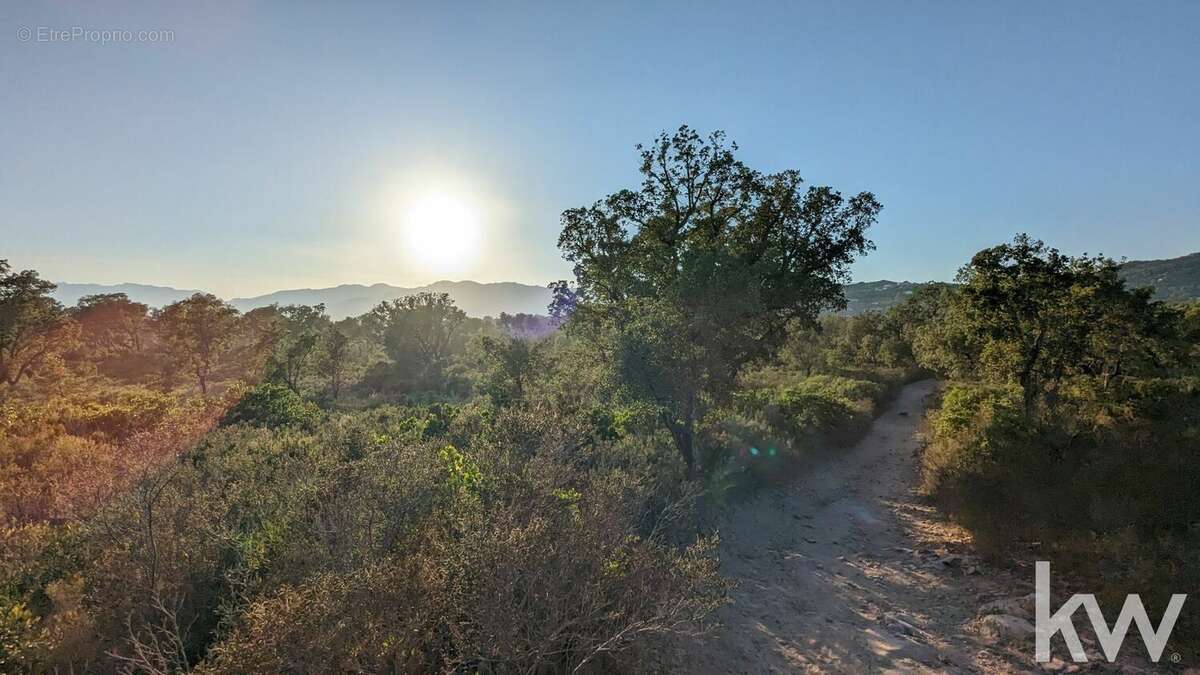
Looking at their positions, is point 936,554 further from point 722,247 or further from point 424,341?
point 424,341

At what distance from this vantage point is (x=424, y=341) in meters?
51.7

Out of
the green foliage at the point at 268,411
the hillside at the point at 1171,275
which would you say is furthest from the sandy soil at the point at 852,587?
the hillside at the point at 1171,275

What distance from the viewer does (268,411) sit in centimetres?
1928

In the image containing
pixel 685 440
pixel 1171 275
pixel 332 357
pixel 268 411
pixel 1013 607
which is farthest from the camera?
pixel 1171 275


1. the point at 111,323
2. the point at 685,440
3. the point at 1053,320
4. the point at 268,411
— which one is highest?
the point at 111,323

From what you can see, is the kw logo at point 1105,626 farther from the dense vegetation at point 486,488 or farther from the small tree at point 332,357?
the small tree at point 332,357

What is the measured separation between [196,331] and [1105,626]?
5050cm

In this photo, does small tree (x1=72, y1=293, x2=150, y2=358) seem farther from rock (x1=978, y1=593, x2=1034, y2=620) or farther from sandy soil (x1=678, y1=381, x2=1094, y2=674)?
rock (x1=978, y1=593, x2=1034, y2=620)

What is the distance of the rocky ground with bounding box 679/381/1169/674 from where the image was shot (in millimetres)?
7617

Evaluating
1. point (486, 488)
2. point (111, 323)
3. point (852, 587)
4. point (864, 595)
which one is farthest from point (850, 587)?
point (111, 323)

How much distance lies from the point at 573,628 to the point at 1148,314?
20.4 metres

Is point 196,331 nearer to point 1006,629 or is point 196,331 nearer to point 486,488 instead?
point 486,488

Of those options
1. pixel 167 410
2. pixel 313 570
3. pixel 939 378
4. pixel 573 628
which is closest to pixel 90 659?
pixel 313 570

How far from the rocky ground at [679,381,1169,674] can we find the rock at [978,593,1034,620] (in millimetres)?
18
